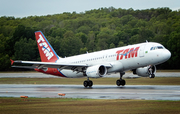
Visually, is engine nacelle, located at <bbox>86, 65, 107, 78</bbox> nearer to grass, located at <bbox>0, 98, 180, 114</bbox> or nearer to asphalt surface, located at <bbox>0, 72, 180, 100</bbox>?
asphalt surface, located at <bbox>0, 72, 180, 100</bbox>

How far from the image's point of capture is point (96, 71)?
3325cm

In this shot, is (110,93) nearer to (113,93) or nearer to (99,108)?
(113,93)

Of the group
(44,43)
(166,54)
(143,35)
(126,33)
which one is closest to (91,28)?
(126,33)

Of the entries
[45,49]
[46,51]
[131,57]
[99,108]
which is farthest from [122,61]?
[99,108]

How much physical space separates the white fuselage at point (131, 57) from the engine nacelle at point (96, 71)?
0.77 metres

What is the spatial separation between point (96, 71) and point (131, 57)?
156 inches

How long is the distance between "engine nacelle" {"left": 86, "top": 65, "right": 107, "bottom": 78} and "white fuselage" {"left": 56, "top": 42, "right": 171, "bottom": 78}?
0.77 m

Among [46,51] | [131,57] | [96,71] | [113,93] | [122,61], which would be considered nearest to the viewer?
[113,93]

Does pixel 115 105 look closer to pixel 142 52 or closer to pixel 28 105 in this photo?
pixel 28 105

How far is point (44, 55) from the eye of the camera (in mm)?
43688

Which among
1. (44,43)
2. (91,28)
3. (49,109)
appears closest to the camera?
(49,109)

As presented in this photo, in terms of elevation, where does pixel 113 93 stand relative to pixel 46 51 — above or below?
below

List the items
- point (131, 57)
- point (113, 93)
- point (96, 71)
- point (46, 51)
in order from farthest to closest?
point (46, 51), point (131, 57), point (96, 71), point (113, 93)

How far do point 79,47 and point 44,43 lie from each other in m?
75.1
